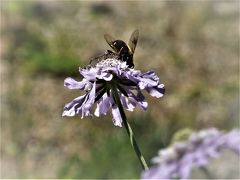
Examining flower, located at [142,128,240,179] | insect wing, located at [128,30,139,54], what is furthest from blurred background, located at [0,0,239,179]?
insect wing, located at [128,30,139,54]

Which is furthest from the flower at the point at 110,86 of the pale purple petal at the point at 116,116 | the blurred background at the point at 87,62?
the blurred background at the point at 87,62

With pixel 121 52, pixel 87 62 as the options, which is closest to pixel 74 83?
pixel 121 52

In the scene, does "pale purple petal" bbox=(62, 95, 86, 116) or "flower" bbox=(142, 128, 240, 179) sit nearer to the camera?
"pale purple petal" bbox=(62, 95, 86, 116)

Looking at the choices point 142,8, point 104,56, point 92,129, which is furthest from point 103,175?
point 142,8

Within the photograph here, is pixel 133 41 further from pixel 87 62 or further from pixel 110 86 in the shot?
pixel 87 62

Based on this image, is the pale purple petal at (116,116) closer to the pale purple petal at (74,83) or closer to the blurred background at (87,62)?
the pale purple petal at (74,83)

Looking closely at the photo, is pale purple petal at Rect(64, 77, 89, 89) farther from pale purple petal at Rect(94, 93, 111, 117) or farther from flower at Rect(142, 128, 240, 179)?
flower at Rect(142, 128, 240, 179)

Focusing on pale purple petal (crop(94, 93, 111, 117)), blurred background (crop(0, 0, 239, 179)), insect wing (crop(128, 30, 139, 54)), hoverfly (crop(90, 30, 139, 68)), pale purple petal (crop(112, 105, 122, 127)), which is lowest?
pale purple petal (crop(112, 105, 122, 127))
